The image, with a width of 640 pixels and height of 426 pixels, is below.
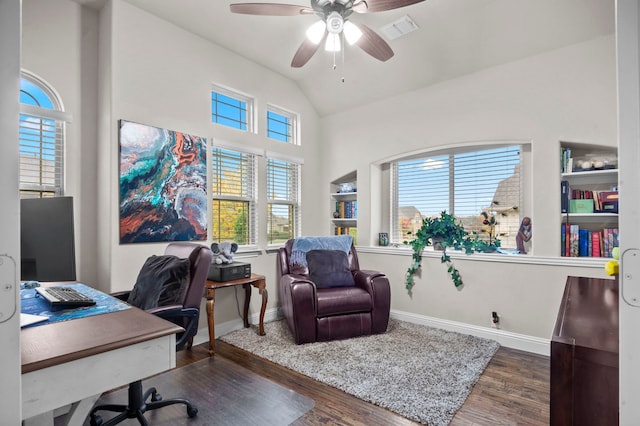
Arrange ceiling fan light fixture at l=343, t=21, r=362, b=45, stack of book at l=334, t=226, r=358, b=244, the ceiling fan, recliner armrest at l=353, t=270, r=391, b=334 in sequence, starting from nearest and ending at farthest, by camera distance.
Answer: the ceiling fan, ceiling fan light fixture at l=343, t=21, r=362, b=45, recliner armrest at l=353, t=270, r=391, b=334, stack of book at l=334, t=226, r=358, b=244

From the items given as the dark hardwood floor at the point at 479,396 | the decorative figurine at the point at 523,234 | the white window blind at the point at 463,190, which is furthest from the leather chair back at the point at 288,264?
the decorative figurine at the point at 523,234

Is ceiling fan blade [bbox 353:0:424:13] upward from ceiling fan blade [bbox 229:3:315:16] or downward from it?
downward

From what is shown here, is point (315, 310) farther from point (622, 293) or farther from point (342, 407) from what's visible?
point (622, 293)

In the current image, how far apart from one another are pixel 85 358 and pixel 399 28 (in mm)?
3388

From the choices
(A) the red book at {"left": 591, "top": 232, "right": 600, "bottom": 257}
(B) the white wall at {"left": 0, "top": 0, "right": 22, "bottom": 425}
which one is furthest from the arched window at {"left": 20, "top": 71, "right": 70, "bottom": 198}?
(A) the red book at {"left": 591, "top": 232, "right": 600, "bottom": 257}

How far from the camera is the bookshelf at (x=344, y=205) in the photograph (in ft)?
14.9

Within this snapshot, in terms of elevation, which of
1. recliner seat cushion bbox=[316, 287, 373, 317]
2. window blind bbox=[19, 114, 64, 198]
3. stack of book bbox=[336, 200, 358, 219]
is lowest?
recliner seat cushion bbox=[316, 287, 373, 317]

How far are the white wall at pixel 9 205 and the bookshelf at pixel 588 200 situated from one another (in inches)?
144

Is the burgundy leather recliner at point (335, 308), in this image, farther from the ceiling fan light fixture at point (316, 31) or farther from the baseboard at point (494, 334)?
the ceiling fan light fixture at point (316, 31)

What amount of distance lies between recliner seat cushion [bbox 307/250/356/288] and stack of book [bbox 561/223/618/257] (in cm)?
207

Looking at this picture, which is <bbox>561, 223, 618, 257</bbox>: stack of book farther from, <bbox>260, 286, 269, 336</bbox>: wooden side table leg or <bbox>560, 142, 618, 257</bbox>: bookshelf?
<bbox>260, 286, 269, 336</bbox>: wooden side table leg

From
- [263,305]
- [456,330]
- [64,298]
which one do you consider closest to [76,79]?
[64,298]

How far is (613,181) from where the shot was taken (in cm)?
288

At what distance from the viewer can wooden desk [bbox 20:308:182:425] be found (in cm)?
95
